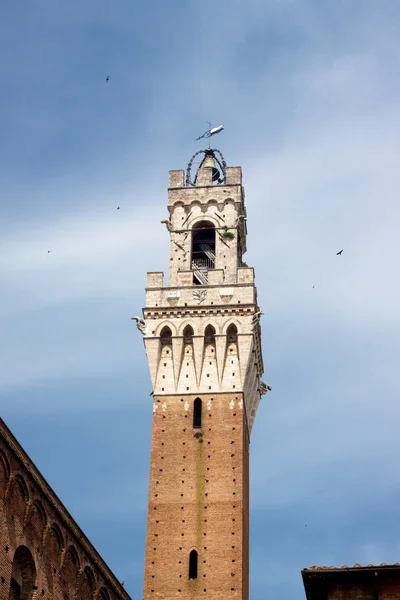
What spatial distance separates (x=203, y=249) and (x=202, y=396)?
701 centimetres

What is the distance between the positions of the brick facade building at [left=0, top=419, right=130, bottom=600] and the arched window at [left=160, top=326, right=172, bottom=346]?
42.8ft

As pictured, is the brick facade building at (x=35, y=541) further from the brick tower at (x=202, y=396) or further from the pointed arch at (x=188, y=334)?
the pointed arch at (x=188, y=334)

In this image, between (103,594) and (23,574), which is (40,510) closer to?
(23,574)

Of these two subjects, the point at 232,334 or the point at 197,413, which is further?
the point at 232,334

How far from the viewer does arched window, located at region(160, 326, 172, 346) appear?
45031 millimetres

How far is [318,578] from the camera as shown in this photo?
83.0ft

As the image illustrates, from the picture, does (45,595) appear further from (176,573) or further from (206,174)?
(206,174)

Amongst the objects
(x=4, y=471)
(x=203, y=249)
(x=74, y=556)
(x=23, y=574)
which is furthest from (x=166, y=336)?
(x=4, y=471)

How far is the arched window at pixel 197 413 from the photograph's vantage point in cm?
4312

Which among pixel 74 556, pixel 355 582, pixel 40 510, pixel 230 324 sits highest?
pixel 230 324

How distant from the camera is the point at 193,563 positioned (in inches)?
1603

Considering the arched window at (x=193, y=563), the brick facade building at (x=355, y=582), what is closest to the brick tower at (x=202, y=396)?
the arched window at (x=193, y=563)

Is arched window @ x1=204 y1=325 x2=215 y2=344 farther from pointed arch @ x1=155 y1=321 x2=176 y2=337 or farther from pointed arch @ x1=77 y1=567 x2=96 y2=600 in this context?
pointed arch @ x1=77 y1=567 x2=96 y2=600

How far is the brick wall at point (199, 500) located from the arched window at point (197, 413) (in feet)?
0.46
